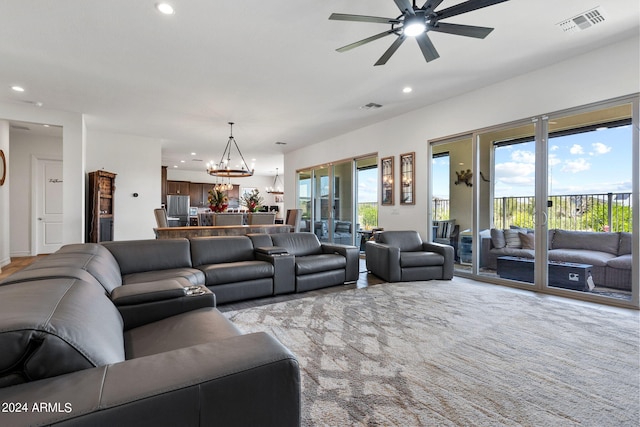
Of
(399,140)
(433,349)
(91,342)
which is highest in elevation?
(399,140)

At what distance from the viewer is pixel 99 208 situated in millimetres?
6434

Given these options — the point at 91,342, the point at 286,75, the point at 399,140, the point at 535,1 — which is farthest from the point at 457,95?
the point at 91,342

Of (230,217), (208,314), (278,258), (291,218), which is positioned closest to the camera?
(208,314)

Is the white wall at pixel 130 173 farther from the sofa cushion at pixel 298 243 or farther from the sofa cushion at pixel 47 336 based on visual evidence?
the sofa cushion at pixel 47 336

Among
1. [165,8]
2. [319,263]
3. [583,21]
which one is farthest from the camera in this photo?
[319,263]

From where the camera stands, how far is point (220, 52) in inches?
146

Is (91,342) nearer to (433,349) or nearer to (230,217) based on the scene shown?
(433,349)

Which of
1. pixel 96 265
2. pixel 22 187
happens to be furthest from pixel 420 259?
pixel 22 187

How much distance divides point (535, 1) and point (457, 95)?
242cm

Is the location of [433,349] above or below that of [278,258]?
below

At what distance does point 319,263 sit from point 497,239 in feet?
10.3

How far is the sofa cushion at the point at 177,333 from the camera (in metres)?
1.49

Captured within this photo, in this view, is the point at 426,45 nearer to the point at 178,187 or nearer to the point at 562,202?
the point at 562,202

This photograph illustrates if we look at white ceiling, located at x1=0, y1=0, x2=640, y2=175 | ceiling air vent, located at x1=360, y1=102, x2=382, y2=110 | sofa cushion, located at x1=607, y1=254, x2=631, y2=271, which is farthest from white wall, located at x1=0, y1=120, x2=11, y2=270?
sofa cushion, located at x1=607, y1=254, x2=631, y2=271
